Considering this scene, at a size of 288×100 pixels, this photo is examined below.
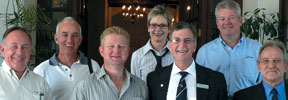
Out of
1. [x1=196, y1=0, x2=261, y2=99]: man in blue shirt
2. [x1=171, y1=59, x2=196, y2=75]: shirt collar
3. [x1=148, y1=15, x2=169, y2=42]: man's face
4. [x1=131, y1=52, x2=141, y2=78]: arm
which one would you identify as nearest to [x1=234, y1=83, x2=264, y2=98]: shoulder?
[x1=196, y1=0, x2=261, y2=99]: man in blue shirt

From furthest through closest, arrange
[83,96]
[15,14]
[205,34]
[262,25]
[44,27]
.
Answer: [205,34] < [262,25] < [44,27] < [15,14] < [83,96]

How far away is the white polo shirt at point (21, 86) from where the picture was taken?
9.01 ft

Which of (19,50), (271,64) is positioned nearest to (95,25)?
(19,50)

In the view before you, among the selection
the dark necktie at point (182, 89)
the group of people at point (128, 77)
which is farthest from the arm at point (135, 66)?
the dark necktie at point (182, 89)

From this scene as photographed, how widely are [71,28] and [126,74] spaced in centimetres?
79

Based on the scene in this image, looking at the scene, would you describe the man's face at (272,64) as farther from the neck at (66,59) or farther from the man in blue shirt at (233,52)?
the neck at (66,59)

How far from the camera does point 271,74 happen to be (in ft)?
8.91

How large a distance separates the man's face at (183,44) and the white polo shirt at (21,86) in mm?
1135

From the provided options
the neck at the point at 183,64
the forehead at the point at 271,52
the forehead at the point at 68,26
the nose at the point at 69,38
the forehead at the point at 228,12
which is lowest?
the neck at the point at 183,64

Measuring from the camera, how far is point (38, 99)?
9.33ft

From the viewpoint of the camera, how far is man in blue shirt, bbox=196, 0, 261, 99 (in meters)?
3.24

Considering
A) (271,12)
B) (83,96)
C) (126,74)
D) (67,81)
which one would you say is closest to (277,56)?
(126,74)

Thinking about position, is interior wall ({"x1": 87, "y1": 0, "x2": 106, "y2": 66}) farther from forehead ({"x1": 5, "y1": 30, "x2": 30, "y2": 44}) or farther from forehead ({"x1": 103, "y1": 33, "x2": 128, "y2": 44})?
forehead ({"x1": 103, "y1": 33, "x2": 128, "y2": 44})

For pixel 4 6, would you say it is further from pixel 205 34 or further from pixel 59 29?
pixel 205 34
